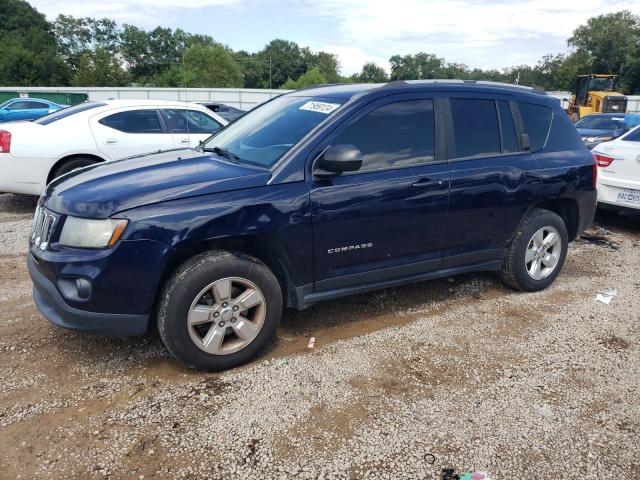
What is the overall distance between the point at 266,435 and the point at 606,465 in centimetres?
176

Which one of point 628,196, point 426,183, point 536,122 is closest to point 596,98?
point 628,196

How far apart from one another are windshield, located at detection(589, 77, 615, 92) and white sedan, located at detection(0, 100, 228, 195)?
26.9 m

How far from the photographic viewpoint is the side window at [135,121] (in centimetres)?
716

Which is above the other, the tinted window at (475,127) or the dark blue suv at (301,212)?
the tinted window at (475,127)

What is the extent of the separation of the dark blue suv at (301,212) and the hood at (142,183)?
0.5 inches

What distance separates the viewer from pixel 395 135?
371 cm

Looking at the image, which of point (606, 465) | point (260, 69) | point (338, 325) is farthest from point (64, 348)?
point (260, 69)

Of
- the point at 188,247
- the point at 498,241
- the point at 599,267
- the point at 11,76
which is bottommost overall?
the point at 599,267

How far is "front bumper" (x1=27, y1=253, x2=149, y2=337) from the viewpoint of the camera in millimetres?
2916

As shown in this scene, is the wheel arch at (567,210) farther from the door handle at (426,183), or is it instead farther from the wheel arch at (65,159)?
the wheel arch at (65,159)

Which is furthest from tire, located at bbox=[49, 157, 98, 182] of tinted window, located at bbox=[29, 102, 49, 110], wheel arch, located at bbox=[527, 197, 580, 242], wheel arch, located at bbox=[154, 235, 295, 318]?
tinted window, located at bbox=[29, 102, 49, 110]

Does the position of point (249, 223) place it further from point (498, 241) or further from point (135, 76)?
point (135, 76)

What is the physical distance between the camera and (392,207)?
11.8 ft

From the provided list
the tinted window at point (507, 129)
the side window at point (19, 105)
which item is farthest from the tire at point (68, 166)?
the side window at point (19, 105)
